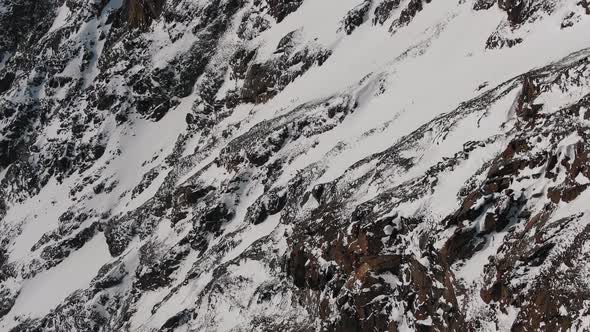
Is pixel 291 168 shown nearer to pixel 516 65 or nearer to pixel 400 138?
pixel 400 138

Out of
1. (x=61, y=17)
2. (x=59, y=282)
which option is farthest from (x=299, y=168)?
(x=61, y=17)

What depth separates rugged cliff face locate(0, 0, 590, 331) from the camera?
2081 cm

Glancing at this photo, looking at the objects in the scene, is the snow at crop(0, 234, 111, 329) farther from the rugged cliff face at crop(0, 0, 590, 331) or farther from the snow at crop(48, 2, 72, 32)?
the snow at crop(48, 2, 72, 32)

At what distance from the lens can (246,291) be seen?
→ 30.8m

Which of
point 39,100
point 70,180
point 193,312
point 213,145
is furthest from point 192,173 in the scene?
point 39,100

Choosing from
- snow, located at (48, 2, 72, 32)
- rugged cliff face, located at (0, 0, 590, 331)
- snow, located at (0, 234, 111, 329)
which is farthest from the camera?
snow, located at (48, 2, 72, 32)

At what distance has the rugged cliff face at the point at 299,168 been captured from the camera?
2081 centimetres

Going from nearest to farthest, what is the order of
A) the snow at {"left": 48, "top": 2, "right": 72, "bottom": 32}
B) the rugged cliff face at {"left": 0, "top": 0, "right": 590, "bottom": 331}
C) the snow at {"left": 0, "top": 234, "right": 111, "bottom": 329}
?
1. the rugged cliff face at {"left": 0, "top": 0, "right": 590, "bottom": 331}
2. the snow at {"left": 0, "top": 234, "right": 111, "bottom": 329}
3. the snow at {"left": 48, "top": 2, "right": 72, "bottom": 32}

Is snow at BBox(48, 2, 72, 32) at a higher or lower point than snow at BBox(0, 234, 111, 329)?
higher

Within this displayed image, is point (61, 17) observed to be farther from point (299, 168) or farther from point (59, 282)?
point (299, 168)

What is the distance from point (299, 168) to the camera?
3853cm

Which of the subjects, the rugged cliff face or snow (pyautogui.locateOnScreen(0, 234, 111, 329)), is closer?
the rugged cliff face

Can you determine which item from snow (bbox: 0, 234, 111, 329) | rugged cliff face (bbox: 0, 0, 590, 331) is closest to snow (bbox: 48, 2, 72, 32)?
rugged cliff face (bbox: 0, 0, 590, 331)

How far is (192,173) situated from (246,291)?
19.7 meters
